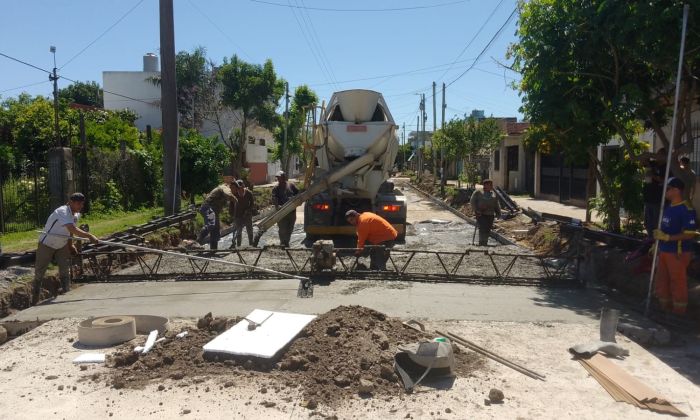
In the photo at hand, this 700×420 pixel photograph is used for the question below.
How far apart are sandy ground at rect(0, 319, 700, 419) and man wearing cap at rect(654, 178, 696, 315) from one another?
5.24 ft

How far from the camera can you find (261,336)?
5.23 m

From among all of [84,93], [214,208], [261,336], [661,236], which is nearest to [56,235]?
[261,336]

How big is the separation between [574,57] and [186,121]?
29.4m

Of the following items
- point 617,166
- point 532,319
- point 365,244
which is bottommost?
point 532,319

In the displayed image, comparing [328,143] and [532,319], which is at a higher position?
[328,143]

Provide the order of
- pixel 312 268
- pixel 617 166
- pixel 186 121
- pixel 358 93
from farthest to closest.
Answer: pixel 186 121 < pixel 358 93 < pixel 617 166 < pixel 312 268

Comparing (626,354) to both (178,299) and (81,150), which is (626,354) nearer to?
(178,299)

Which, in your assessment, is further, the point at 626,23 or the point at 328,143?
the point at 328,143

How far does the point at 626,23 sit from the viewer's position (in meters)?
7.52

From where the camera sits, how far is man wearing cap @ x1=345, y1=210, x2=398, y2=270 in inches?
337

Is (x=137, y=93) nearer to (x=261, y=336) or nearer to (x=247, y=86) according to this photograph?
(x=247, y=86)

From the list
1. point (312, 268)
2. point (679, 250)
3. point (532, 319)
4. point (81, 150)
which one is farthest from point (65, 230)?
point (81, 150)

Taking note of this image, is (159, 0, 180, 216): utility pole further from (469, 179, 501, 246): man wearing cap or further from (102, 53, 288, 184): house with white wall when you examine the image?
(102, 53, 288, 184): house with white wall

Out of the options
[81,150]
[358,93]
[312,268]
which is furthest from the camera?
[81,150]
